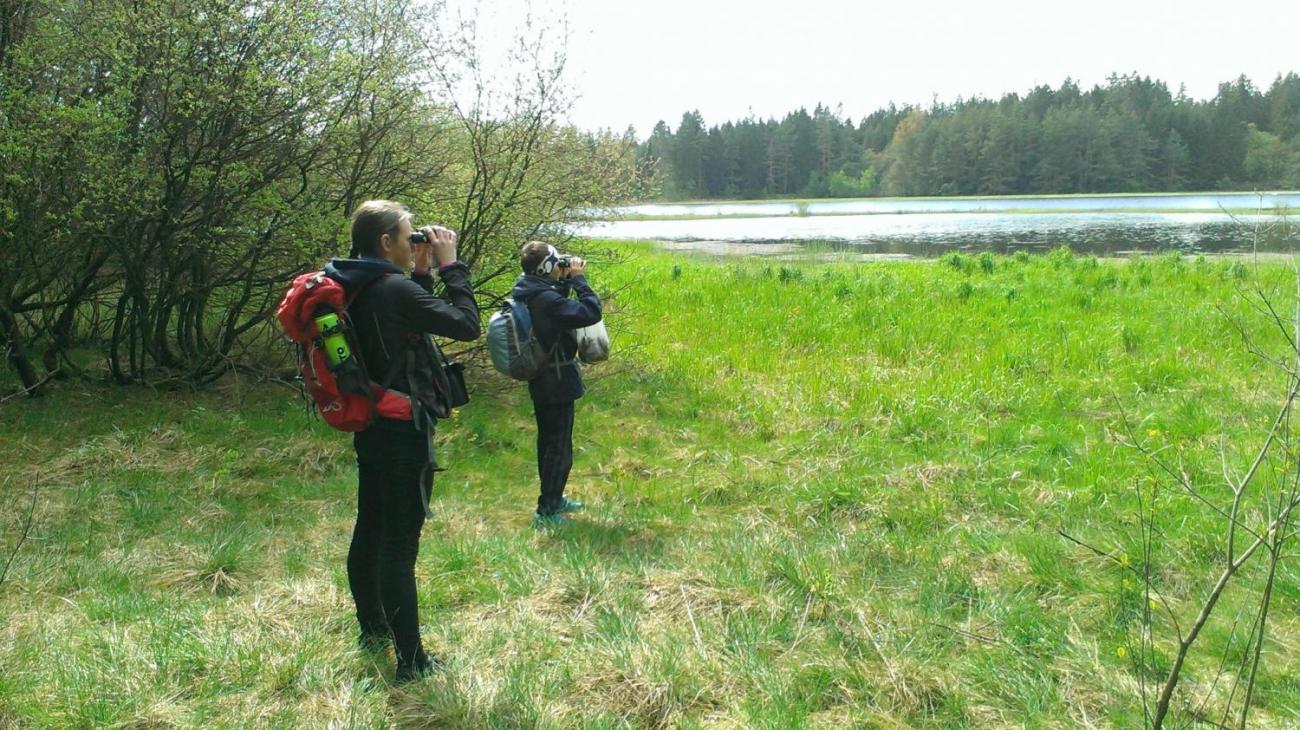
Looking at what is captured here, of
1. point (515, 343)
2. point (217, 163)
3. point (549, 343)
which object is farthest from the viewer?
point (217, 163)

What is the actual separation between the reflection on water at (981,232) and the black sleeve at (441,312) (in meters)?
17.1

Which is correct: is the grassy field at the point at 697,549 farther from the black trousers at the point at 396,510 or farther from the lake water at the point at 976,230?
the lake water at the point at 976,230

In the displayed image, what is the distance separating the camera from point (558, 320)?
5.39m

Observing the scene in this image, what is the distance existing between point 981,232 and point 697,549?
3619cm

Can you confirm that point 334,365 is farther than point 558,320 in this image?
No

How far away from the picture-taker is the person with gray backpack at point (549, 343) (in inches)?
210

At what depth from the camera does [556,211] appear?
956 centimetres

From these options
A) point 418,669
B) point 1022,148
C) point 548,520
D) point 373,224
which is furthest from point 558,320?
point 1022,148

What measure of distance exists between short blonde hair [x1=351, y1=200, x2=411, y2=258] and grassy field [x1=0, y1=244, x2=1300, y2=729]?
1.56 meters

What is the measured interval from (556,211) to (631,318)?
9.98 feet

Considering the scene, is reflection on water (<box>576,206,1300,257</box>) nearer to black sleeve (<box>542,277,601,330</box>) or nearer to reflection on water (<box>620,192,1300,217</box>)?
reflection on water (<box>620,192,1300,217</box>)

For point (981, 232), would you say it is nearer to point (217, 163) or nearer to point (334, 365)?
point (217, 163)

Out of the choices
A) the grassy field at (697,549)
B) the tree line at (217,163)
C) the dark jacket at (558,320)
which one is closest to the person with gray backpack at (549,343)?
the dark jacket at (558,320)


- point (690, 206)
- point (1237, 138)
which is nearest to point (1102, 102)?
point (1237, 138)
